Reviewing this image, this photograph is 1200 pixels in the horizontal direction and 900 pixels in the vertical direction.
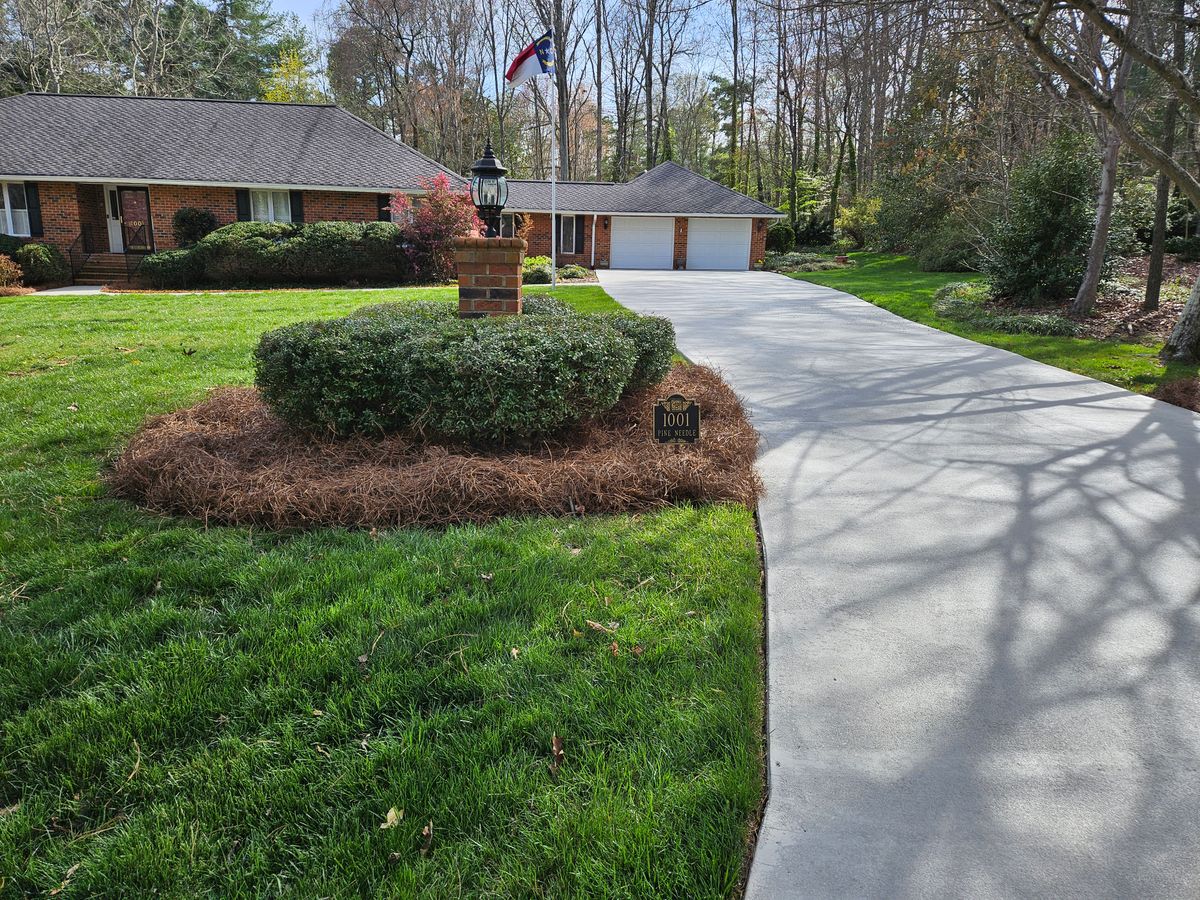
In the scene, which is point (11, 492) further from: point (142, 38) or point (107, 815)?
point (142, 38)

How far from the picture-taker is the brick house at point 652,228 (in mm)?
28234

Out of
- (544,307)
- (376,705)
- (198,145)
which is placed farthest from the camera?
(198,145)

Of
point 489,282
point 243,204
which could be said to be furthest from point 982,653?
point 243,204

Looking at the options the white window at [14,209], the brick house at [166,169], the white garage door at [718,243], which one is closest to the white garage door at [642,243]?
the white garage door at [718,243]

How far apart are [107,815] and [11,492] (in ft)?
9.52

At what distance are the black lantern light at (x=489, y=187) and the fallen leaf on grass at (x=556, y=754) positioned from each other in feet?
15.7

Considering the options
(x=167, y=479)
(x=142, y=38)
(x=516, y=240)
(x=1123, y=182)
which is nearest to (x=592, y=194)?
(x=1123, y=182)

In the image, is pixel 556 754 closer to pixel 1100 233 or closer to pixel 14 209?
pixel 1100 233

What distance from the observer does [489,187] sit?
6.18m

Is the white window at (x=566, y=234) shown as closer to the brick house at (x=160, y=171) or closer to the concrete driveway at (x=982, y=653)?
the brick house at (x=160, y=171)

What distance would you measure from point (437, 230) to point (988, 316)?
12.3 meters

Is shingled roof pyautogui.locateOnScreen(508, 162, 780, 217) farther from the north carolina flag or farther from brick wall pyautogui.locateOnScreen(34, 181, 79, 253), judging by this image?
the north carolina flag

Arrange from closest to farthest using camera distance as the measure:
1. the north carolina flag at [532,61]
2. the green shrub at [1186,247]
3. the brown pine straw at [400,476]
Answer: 1. the brown pine straw at [400,476]
2. the north carolina flag at [532,61]
3. the green shrub at [1186,247]

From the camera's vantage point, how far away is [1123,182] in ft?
51.4
